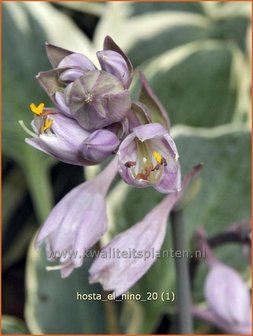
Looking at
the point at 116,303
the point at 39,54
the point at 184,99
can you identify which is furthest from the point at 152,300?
the point at 39,54

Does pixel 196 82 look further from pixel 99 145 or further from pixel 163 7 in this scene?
pixel 99 145

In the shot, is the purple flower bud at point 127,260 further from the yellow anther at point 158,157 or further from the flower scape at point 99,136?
the yellow anther at point 158,157

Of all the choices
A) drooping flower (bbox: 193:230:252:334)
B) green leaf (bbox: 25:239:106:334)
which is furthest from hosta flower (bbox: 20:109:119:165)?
green leaf (bbox: 25:239:106:334)

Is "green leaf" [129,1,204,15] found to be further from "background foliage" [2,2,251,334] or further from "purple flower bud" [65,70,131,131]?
"purple flower bud" [65,70,131,131]

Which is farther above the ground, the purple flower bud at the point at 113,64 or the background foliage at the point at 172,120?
the purple flower bud at the point at 113,64

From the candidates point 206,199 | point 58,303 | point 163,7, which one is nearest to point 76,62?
point 206,199

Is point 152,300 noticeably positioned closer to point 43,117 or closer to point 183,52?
point 183,52

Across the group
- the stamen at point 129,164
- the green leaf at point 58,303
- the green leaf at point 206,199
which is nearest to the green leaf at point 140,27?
the green leaf at point 206,199

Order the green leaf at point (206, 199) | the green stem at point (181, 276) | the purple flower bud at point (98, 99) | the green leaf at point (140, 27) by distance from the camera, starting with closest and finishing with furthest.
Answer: the purple flower bud at point (98, 99) < the green stem at point (181, 276) < the green leaf at point (206, 199) < the green leaf at point (140, 27)
